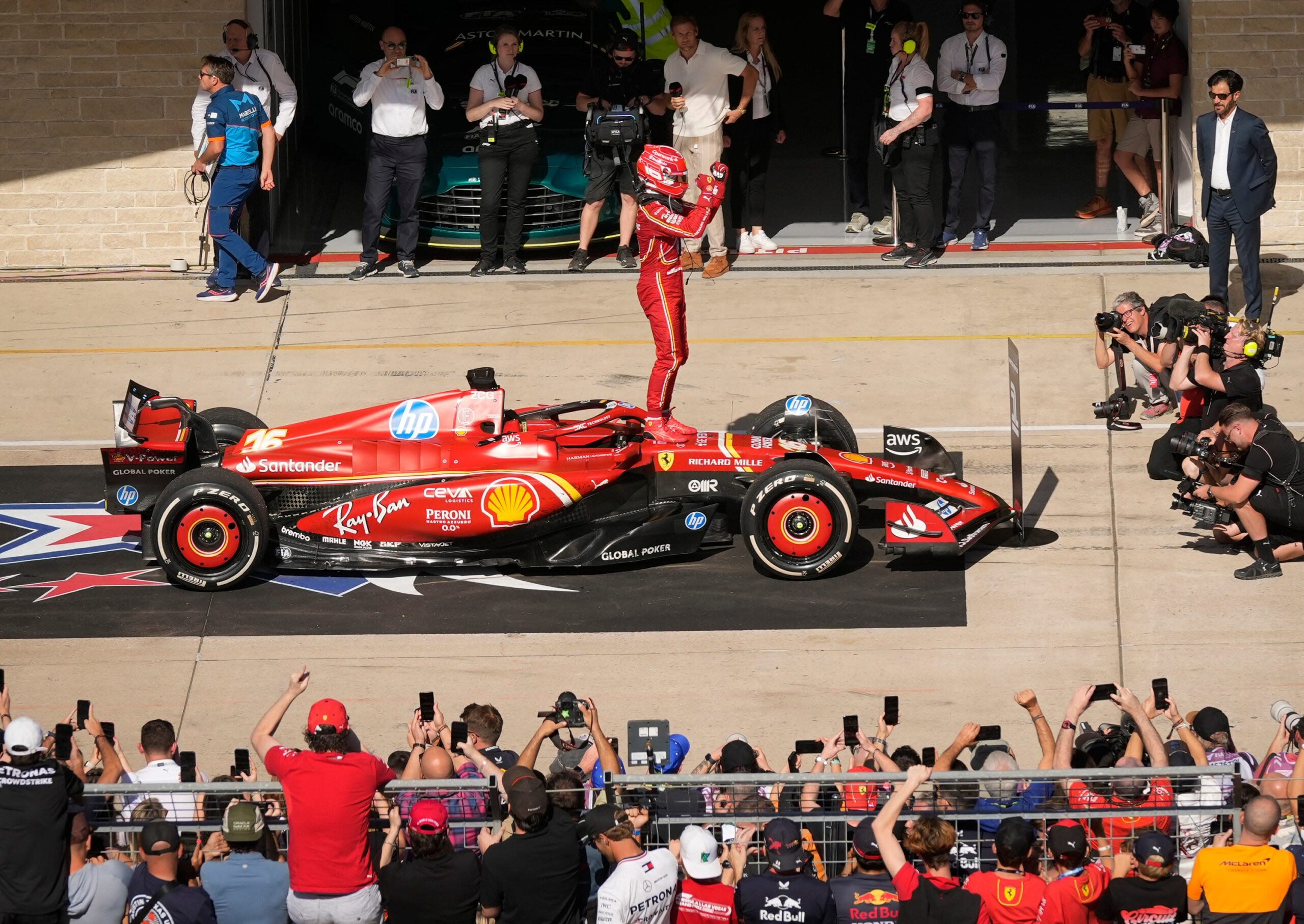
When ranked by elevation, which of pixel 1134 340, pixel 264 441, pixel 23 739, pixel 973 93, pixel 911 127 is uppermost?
pixel 973 93

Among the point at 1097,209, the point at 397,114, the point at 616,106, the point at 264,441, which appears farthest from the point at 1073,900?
the point at 1097,209

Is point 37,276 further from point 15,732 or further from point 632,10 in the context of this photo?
point 15,732

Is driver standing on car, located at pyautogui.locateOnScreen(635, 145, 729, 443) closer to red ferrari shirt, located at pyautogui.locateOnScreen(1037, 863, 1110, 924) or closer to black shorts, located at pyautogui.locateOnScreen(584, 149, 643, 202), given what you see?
black shorts, located at pyautogui.locateOnScreen(584, 149, 643, 202)

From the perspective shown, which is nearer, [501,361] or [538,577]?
[538,577]

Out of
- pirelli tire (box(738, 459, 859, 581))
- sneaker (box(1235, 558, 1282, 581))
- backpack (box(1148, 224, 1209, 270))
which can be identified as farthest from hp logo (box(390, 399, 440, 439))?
backpack (box(1148, 224, 1209, 270))

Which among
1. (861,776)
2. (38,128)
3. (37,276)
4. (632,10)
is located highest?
(632,10)

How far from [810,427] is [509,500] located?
2268 mm

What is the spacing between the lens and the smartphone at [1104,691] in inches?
313

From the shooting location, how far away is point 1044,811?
7.44 metres

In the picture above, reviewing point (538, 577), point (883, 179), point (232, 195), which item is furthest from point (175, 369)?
point (883, 179)

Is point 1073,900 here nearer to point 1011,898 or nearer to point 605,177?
point 1011,898

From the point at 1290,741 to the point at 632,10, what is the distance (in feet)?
39.6

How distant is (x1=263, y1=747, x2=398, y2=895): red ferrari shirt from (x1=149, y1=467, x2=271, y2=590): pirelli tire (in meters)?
4.39

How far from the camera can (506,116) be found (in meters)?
16.8
